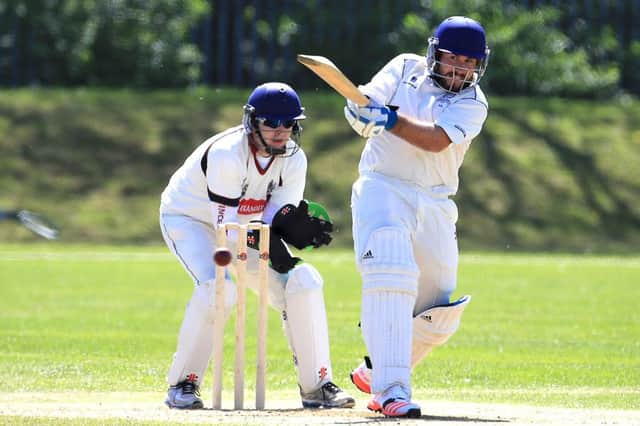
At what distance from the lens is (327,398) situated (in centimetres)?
825

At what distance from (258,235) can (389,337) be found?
3.34 ft

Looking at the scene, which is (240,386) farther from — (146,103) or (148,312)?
(146,103)

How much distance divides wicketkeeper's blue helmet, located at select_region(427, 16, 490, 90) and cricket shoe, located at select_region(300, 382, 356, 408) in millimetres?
1767

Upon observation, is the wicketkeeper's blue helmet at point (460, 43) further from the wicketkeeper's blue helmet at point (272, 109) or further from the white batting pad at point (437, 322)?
the white batting pad at point (437, 322)

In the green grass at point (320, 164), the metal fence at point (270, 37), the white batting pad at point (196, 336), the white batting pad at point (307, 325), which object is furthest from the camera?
the metal fence at point (270, 37)

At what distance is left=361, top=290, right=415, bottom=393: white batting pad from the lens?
7.57m

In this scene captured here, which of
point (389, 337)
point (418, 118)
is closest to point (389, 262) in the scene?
point (389, 337)

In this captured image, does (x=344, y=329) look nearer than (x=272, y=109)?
No

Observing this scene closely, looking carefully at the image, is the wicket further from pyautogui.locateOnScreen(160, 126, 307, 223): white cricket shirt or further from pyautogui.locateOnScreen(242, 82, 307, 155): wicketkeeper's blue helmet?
pyautogui.locateOnScreen(242, 82, 307, 155): wicketkeeper's blue helmet

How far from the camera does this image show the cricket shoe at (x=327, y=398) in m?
8.23

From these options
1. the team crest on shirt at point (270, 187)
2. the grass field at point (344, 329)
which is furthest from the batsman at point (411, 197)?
the grass field at point (344, 329)

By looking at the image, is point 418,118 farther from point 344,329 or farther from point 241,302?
point 344,329

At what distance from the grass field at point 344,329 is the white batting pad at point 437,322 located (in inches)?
26.7

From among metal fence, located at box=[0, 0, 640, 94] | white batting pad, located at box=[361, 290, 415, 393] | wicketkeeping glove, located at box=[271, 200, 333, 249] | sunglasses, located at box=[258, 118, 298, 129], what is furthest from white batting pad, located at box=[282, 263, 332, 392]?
metal fence, located at box=[0, 0, 640, 94]
